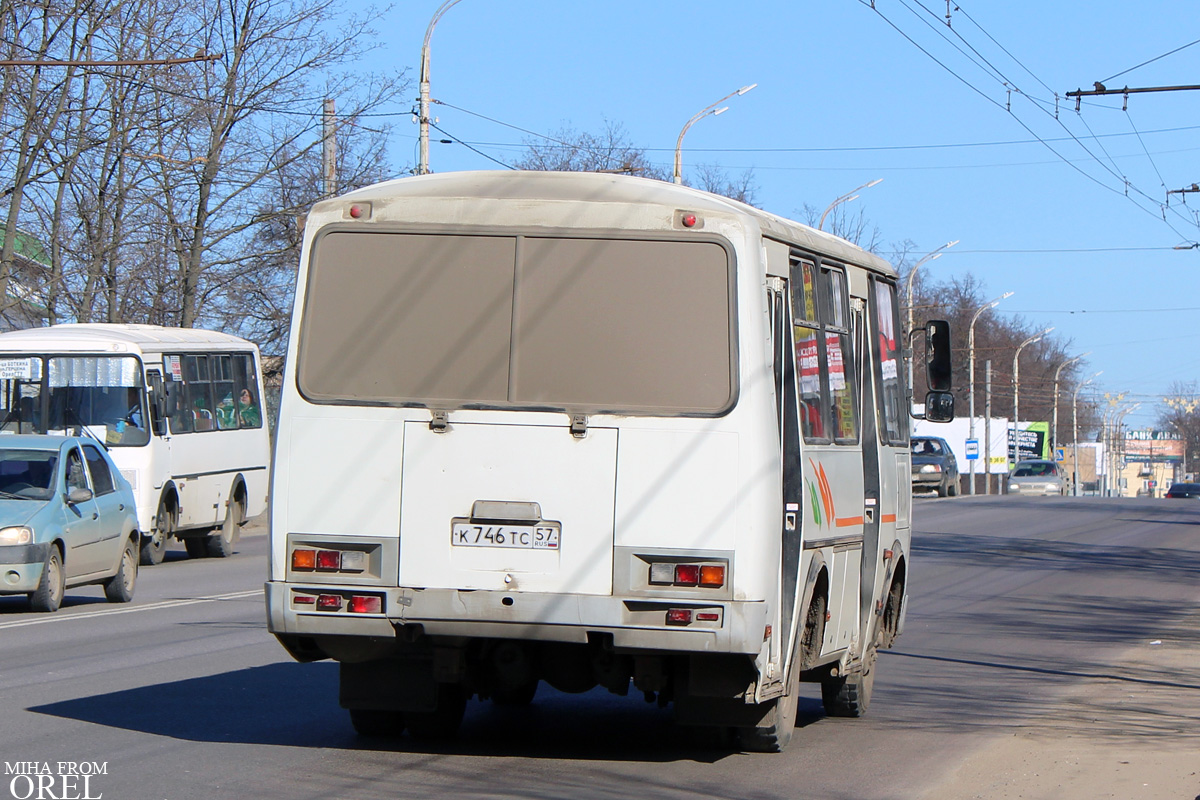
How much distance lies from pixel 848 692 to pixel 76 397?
14652 millimetres

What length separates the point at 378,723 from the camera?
28.6ft

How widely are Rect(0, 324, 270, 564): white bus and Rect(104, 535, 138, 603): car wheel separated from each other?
477cm

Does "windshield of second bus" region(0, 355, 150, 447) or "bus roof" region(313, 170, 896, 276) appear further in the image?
"windshield of second bus" region(0, 355, 150, 447)

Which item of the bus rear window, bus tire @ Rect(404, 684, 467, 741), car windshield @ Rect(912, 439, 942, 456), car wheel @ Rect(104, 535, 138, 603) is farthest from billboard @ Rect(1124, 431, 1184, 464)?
the bus rear window

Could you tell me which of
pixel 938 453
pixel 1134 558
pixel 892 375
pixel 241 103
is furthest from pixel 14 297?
pixel 938 453

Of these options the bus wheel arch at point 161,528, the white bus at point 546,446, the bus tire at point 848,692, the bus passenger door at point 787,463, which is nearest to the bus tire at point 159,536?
the bus wheel arch at point 161,528

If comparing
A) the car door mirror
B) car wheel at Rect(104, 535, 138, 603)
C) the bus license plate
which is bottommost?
car wheel at Rect(104, 535, 138, 603)

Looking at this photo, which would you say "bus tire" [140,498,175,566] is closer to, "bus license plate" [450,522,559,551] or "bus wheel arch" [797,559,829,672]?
"bus wheel arch" [797,559,829,672]

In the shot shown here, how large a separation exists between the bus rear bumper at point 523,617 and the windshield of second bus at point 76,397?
14.8 m

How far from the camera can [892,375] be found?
1084 cm

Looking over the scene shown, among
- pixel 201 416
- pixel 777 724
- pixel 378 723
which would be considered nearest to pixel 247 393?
pixel 201 416

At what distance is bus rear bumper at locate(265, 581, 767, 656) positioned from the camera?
7371mm

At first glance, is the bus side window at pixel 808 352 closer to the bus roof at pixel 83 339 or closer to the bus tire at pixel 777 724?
the bus tire at pixel 777 724

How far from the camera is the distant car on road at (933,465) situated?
5262 centimetres
